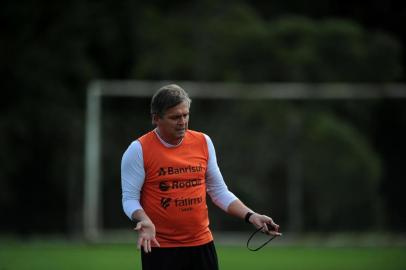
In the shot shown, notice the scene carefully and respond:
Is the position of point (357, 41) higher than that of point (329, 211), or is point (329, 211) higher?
point (357, 41)

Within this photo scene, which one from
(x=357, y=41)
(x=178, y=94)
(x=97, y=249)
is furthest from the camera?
(x=357, y=41)

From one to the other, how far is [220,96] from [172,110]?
10.9 m

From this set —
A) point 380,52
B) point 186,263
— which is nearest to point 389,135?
point 380,52

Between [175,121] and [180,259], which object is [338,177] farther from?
[175,121]

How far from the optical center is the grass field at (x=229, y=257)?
10.2 metres

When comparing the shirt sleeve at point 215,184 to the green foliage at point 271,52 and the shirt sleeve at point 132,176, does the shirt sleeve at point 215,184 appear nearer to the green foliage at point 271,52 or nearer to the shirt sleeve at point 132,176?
the shirt sleeve at point 132,176

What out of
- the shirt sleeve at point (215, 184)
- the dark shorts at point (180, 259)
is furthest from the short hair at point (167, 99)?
the dark shorts at point (180, 259)

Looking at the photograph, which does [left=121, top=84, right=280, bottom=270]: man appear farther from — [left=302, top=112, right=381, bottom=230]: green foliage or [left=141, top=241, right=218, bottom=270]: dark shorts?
[left=302, top=112, right=381, bottom=230]: green foliage

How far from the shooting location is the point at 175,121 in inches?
190

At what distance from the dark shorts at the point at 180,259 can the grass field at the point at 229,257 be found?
4880 mm

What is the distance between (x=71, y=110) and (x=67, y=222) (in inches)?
121

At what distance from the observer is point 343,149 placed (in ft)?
48.7

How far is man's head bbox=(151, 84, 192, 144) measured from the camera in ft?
15.7

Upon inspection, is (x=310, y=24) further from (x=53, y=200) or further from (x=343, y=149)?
(x=53, y=200)
